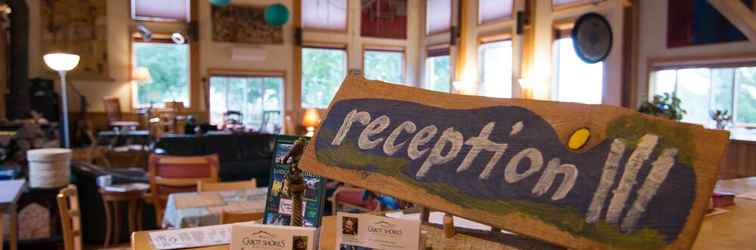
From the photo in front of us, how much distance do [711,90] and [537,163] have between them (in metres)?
7.56

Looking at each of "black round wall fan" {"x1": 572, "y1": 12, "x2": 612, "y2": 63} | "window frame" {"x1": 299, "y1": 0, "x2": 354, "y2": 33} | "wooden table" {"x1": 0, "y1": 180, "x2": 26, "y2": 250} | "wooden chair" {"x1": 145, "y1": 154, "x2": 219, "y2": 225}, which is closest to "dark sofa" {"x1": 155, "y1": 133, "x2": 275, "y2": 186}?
"wooden chair" {"x1": 145, "y1": 154, "x2": 219, "y2": 225}

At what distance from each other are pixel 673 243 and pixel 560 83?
9.10 meters

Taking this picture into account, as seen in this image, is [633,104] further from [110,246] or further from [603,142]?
[603,142]

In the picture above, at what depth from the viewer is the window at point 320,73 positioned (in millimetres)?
12965

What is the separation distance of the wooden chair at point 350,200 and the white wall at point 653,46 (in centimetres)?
466

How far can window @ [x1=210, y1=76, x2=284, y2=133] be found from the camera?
12203mm

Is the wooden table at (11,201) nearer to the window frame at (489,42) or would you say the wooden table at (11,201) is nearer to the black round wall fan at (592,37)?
the black round wall fan at (592,37)

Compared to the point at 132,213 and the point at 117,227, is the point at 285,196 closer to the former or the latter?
the point at 132,213

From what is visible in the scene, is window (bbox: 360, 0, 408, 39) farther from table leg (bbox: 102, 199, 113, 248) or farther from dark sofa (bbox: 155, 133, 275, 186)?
table leg (bbox: 102, 199, 113, 248)

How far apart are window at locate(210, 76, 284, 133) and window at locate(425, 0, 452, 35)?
3796 millimetres

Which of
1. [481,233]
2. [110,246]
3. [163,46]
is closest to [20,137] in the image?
[110,246]

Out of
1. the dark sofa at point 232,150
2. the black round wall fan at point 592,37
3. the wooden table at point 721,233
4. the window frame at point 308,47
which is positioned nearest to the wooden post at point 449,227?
the wooden table at point 721,233

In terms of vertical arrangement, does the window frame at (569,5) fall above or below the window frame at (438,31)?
below

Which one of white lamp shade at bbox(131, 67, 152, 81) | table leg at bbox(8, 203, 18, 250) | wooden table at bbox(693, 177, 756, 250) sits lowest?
table leg at bbox(8, 203, 18, 250)
